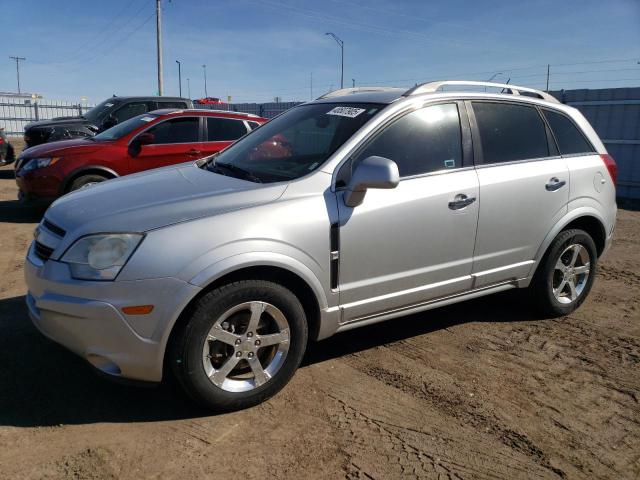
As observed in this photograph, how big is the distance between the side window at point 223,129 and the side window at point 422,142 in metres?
5.43

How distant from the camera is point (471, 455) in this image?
279 cm

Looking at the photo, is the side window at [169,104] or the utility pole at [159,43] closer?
the side window at [169,104]

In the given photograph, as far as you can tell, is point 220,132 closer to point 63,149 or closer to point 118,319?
Result: point 63,149

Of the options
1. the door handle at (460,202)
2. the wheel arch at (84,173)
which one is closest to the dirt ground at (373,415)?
the door handle at (460,202)

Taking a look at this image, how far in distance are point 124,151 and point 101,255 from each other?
575 cm

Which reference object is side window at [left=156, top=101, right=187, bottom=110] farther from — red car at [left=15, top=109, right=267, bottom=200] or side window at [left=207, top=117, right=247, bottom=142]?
side window at [left=207, top=117, right=247, bottom=142]

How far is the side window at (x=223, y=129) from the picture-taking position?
28.5ft

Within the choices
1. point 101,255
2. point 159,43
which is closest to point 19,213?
point 101,255

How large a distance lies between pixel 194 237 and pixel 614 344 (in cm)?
337

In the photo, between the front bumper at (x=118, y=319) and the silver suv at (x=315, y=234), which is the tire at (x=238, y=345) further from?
the front bumper at (x=118, y=319)

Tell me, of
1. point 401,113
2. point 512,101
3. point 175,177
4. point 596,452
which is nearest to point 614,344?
point 596,452

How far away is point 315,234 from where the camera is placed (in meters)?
3.21

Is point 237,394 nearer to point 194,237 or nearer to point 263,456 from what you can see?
point 263,456

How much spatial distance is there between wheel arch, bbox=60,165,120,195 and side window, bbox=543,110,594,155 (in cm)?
610
